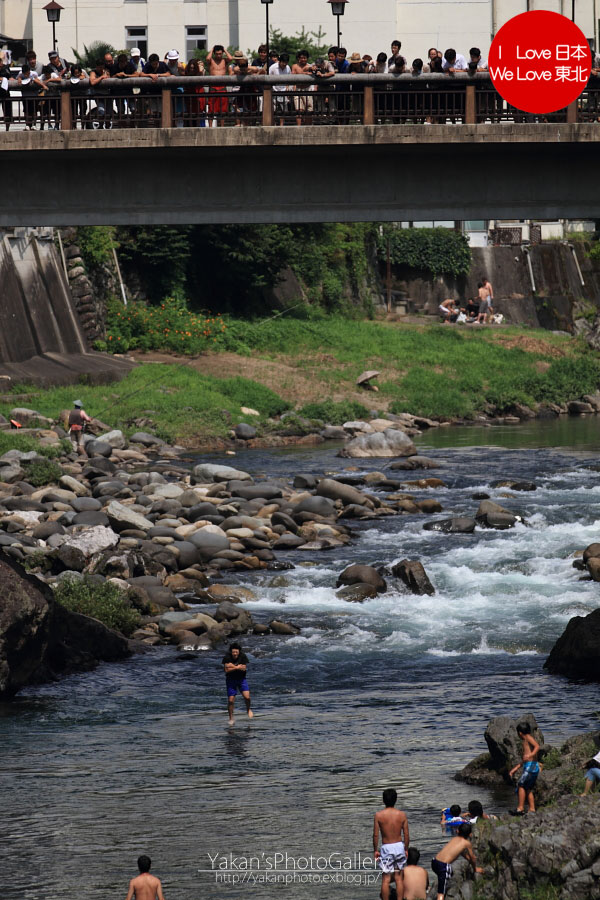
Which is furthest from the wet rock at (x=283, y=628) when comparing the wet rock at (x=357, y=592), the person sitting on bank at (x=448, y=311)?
the person sitting on bank at (x=448, y=311)

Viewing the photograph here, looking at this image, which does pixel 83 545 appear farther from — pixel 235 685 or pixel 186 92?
pixel 186 92

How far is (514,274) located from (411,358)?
19.9m

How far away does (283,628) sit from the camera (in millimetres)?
24531

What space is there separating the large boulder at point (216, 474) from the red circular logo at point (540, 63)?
1612 centimetres

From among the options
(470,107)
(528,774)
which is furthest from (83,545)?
(528,774)

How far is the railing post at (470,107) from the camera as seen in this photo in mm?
24969

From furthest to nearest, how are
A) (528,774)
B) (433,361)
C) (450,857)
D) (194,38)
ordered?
(194,38)
(433,361)
(528,774)
(450,857)

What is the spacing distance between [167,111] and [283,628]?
10002mm

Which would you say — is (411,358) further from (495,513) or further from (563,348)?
(495,513)

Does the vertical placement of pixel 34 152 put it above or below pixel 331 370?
above

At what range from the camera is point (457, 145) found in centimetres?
2495

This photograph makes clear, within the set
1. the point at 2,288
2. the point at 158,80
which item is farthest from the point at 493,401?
the point at 158,80

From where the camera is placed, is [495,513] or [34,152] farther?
[495,513]

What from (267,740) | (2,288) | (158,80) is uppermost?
(158,80)
